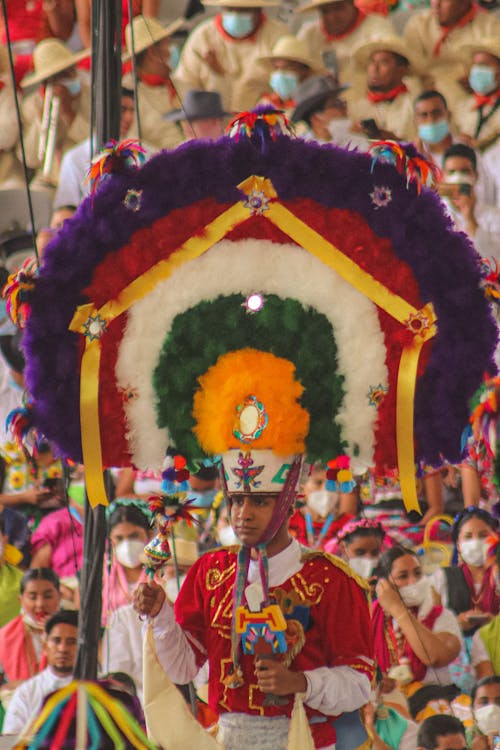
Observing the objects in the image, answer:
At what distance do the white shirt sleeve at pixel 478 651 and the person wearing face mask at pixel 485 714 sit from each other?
0.38 meters

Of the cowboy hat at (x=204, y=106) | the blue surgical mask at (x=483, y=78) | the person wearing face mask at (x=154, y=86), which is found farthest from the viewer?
the person wearing face mask at (x=154, y=86)

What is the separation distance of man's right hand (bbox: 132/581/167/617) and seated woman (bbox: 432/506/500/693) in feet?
10.4

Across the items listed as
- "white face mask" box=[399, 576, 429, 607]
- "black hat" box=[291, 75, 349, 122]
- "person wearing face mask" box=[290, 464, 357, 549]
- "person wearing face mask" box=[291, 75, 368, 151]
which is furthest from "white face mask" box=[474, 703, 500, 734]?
"black hat" box=[291, 75, 349, 122]

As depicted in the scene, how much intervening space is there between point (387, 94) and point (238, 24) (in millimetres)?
1575

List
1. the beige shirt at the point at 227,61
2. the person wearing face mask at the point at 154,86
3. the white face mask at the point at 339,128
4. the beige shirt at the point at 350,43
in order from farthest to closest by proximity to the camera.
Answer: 1. the beige shirt at the point at 227,61
2. the beige shirt at the point at 350,43
3. the person wearing face mask at the point at 154,86
4. the white face mask at the point at 339,128

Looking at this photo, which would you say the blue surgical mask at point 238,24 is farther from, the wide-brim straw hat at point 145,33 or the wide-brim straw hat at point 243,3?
the wide-brim straw hat at point 145,33

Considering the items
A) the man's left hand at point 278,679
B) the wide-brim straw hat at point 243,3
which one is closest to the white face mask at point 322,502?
the man's left hand at point 278,679

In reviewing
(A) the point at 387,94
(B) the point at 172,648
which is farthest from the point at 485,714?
(A) the point at 387,94

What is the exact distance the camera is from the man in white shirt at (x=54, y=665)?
6551mm

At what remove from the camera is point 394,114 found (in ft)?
34.5

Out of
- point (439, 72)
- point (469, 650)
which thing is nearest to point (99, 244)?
point (469, 650)

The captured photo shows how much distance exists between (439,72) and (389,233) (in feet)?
21.9

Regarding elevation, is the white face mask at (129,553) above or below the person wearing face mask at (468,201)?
below

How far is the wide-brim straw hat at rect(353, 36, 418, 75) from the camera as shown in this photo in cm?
1048
